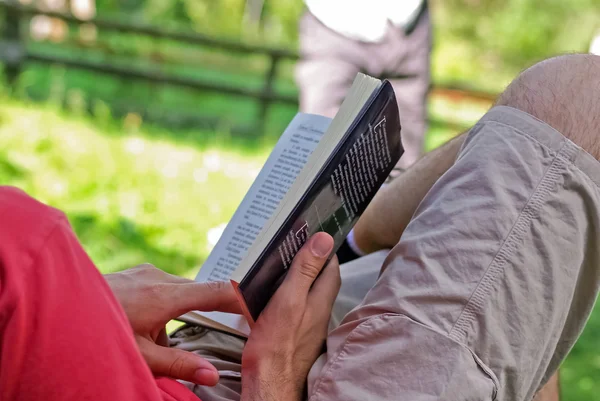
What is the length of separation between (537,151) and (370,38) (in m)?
2.17

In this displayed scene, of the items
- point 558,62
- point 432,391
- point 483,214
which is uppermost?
point 558,62

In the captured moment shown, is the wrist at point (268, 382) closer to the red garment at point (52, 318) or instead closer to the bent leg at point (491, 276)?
the bent leg at point (491, 276)

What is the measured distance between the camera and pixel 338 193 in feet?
3.22

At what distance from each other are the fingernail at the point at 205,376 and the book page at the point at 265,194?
0.23 meters

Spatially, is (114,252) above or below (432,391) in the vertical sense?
below

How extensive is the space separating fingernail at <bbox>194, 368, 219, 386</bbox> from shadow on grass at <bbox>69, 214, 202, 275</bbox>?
5.65 ft

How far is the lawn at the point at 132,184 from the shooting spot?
9.04 ft

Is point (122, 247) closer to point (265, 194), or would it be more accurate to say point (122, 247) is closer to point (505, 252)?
point (265, 194)

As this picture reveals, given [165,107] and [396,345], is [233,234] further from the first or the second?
[165,107]

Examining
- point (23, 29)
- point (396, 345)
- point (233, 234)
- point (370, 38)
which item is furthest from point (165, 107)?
point (396, 345)

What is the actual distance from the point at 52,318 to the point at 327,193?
1.28 feet

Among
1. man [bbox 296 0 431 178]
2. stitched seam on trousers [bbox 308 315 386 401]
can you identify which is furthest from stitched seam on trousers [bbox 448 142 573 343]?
man [bbox 296 0 431 178]

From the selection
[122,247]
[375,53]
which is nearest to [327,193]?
[122,247]

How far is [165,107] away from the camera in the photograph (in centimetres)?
555
